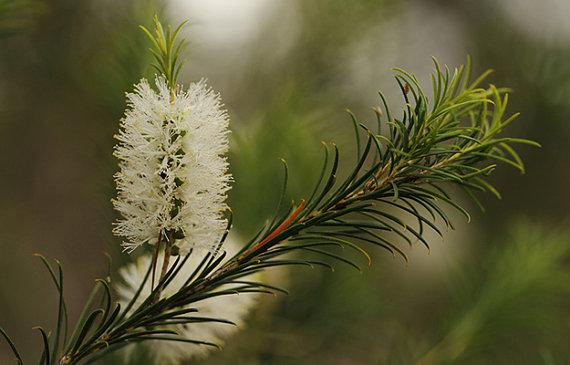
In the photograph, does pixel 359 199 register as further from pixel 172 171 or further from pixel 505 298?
pixel 505 298

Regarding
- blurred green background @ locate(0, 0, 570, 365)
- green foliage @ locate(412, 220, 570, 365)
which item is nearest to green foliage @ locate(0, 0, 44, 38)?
blurred green background @ locate(0, 0, 570, 365)

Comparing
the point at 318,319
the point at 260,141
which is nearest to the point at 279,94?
the point at 260,141

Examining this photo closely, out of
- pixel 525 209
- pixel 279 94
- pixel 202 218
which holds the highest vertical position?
pixel 525 209

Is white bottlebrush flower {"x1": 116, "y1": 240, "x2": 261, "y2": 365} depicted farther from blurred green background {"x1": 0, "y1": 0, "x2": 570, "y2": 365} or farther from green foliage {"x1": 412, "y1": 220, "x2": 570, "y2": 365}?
green foliage {"x1": 412, "y1": 220, "x2": 570, "y2": 365}

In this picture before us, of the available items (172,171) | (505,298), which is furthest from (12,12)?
(505,298)

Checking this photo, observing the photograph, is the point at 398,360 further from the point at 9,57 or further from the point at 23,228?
the point at 23,228

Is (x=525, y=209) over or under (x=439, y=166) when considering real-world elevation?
over

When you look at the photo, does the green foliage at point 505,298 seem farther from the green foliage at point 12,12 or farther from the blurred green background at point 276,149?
the green foliage at point 12,12

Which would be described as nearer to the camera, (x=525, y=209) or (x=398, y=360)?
(x=398, y=360)
